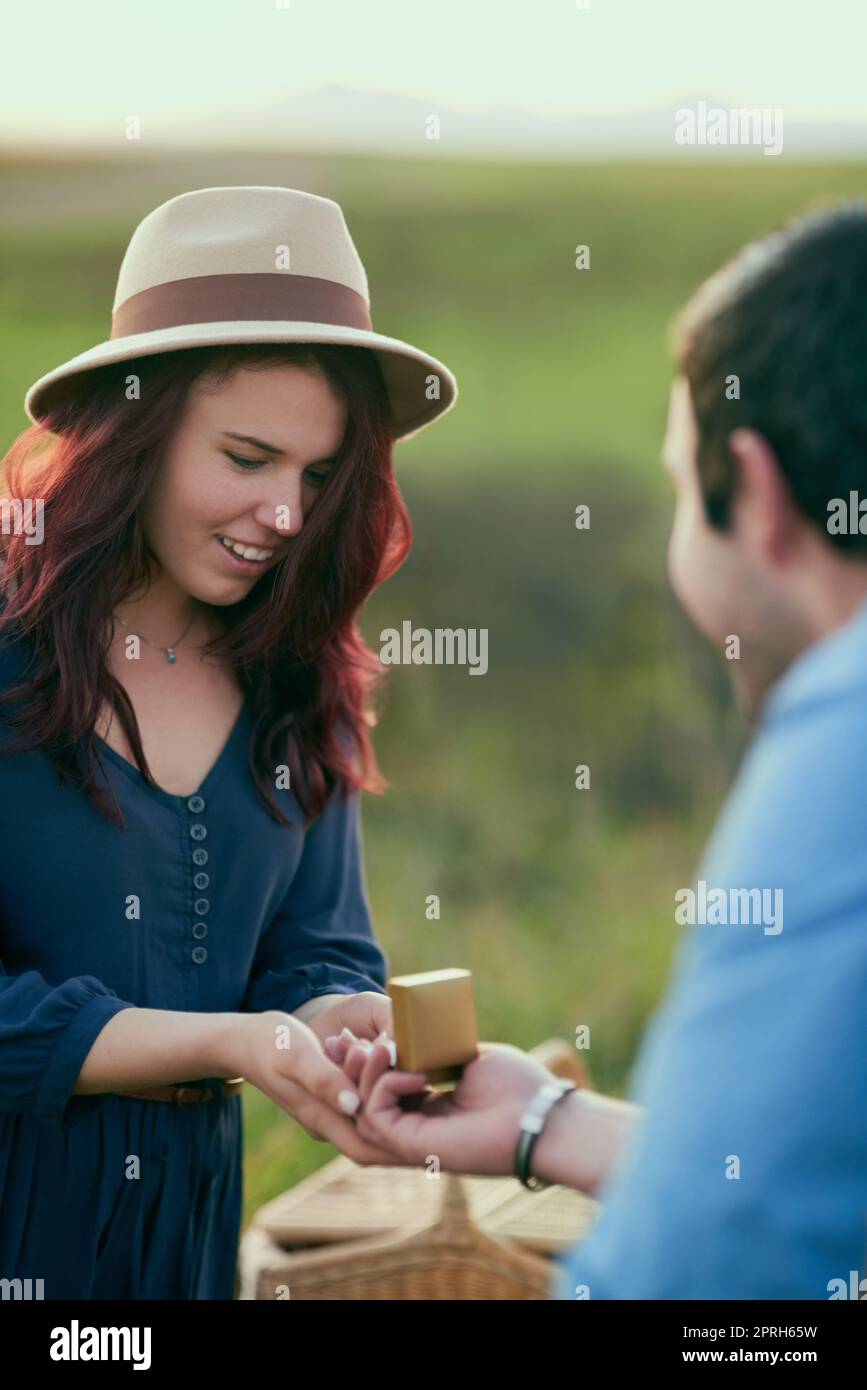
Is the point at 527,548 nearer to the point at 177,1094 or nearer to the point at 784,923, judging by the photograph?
the point at 177,1094

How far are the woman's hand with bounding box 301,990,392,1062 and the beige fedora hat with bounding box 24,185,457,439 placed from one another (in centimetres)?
88

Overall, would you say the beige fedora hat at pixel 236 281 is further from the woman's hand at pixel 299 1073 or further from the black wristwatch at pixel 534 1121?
the black wristwatch at pixel 534 1121

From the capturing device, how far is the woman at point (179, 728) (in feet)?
5.90

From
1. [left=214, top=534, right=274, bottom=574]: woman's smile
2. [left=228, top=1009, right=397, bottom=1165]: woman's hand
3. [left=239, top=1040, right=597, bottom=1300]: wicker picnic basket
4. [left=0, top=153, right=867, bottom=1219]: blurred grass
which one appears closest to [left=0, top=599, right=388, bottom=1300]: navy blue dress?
[left=228, top=1009, right=397, bottom=1165]: woman's hand

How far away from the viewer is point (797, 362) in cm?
121

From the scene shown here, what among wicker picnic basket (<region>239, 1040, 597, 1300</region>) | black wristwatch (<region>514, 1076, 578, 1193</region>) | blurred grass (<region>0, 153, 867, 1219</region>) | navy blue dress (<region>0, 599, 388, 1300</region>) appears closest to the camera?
black wristwatch (<region>514, 1076, 578, 1193</region>)

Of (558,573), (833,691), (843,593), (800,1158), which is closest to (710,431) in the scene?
(843,593)

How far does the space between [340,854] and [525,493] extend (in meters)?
5.10

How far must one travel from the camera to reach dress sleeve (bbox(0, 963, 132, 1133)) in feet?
5.67

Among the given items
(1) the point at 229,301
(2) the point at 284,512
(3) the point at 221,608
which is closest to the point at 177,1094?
(3) the point at 221,608

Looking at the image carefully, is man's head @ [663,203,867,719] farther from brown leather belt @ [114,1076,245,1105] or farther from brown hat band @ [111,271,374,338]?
brown leather belt @ [114,1076,245,1105]

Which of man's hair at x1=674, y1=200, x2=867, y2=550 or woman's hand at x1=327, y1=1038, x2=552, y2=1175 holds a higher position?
man's hair at x1=674, y1=200, x2=867, y2=550

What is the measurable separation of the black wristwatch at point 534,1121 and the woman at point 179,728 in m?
0.26

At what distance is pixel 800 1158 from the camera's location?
97cm
